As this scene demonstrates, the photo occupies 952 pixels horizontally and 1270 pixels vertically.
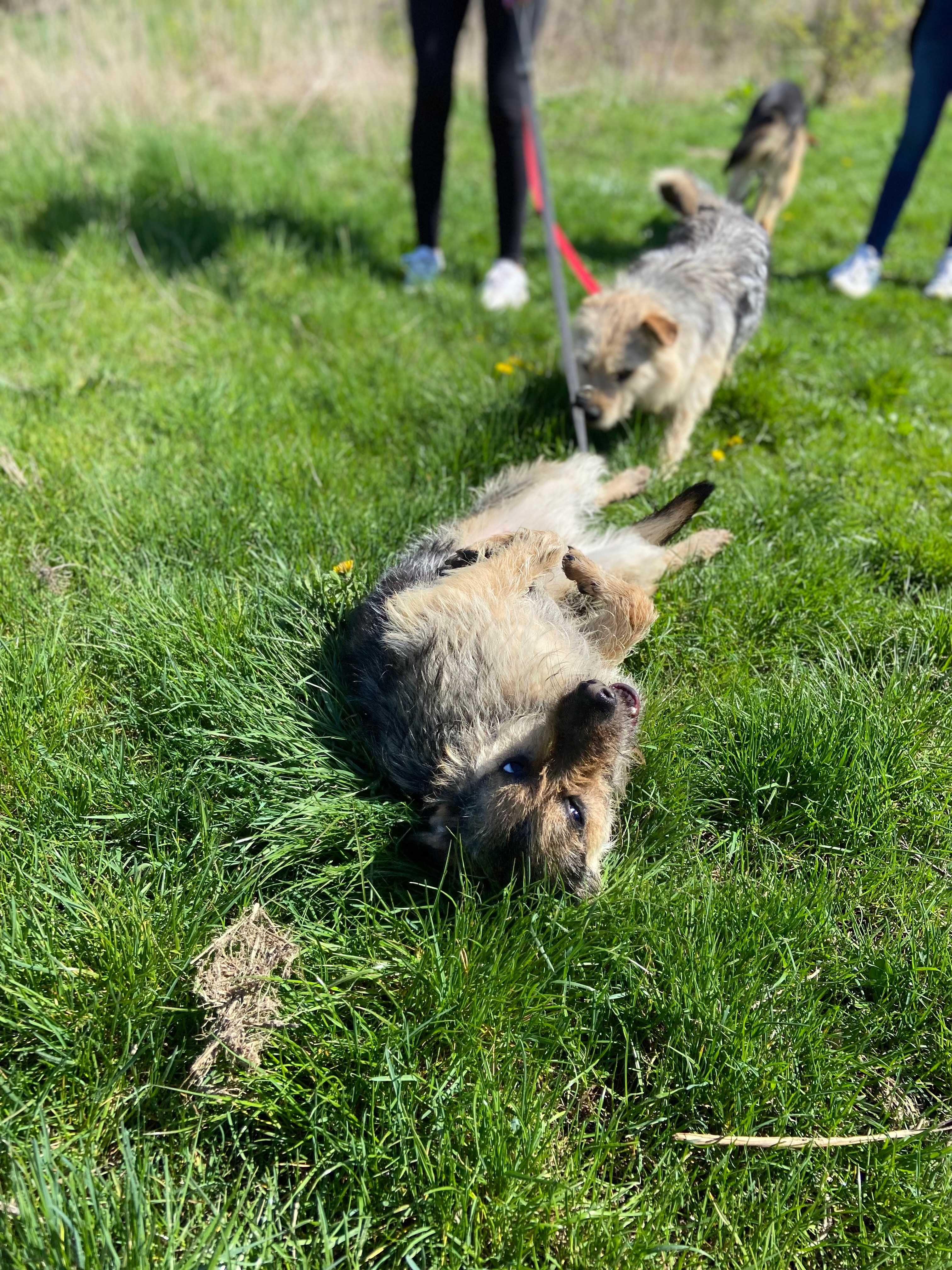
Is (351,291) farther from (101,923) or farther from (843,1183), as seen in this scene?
(843,1183)

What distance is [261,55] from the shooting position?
9734 millimetres

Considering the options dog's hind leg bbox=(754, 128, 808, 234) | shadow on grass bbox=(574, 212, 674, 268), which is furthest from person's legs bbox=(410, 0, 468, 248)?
dog's hind leg bbox=(754, 128, 808, 234)

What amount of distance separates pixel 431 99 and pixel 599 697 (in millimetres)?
4721

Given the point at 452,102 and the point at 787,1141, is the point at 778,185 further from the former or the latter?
the point at 787,1141

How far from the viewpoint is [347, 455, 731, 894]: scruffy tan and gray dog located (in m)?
2.13

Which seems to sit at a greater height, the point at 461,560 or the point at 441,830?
the point at 461,560

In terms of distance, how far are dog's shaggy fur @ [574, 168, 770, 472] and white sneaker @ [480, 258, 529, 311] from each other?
0.78 metres

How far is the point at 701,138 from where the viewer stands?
1089 cm

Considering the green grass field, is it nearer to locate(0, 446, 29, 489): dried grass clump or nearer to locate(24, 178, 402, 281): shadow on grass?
locate(0, 446, 29, 489): dried grass clump

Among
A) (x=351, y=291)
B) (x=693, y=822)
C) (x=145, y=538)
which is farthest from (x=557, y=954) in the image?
(x=351, y=291)

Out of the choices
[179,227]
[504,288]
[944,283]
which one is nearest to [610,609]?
[504,288]

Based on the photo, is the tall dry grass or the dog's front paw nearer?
the dog's front paw

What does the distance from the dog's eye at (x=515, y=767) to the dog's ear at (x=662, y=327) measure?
→ 284cm

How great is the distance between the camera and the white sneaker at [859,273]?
6.16 m
